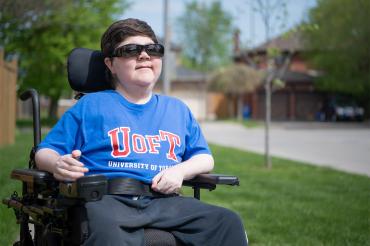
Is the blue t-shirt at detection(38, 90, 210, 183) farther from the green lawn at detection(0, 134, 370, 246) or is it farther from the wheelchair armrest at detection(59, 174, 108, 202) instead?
the green lawn at detection(0, 134, 370, 246)

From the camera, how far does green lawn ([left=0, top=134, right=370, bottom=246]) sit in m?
5.09

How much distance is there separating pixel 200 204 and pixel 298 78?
49841 millimetres

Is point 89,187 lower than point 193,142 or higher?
lower

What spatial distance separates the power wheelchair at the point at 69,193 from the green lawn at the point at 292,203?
1.52 m

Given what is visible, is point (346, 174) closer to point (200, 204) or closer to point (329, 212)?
point (329, 212)

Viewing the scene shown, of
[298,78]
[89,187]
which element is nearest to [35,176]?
[89,187]

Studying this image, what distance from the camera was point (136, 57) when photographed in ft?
10.4

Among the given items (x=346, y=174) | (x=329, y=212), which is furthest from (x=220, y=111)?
(x=329, y=212)

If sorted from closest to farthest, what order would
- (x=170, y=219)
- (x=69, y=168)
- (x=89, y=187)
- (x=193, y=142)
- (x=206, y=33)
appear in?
(x=89, y=187), (x=69, y=168), (x=170, y=219), (x=193, y=142), (x=206, y=33)

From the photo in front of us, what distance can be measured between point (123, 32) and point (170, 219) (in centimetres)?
103

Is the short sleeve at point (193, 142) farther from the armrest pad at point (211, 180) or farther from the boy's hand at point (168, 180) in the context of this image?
the boy's hand at point (168, 180)

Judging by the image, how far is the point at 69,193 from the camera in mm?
2580

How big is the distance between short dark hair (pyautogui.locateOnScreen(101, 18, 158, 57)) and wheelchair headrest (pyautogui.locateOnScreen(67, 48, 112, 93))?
0.30 meters

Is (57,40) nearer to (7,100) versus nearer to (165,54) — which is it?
(7,100)
